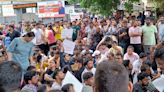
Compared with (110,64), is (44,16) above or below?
below

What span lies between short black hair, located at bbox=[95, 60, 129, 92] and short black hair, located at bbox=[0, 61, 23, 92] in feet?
1.81

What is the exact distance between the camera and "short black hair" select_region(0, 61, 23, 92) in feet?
9.61

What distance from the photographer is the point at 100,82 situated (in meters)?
2.80

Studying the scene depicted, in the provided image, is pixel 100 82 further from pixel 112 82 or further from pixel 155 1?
pixel 155 1

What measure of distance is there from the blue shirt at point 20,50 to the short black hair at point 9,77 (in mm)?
5774

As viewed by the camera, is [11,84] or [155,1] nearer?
[11,84]

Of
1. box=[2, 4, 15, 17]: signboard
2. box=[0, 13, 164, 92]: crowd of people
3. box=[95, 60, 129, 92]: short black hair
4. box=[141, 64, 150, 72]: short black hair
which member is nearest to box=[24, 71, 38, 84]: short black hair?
box=[0, 13, 164, 92]: crowd of people

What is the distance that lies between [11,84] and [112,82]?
2.19ft

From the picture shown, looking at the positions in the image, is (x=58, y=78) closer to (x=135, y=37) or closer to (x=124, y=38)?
(x=135, y=37)

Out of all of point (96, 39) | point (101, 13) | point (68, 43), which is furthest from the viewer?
point (101, 13)

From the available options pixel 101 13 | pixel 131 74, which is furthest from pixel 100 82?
pixel 101 13

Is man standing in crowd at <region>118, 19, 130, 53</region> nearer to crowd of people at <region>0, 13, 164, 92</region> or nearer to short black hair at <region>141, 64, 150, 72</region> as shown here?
crowd of people at <region>0, 13, 164, 92</region>

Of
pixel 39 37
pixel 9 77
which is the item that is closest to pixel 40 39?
pixel 39 37

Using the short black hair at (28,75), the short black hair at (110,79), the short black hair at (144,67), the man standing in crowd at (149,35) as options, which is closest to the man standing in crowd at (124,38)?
the man standing in crowd at (149,35)
